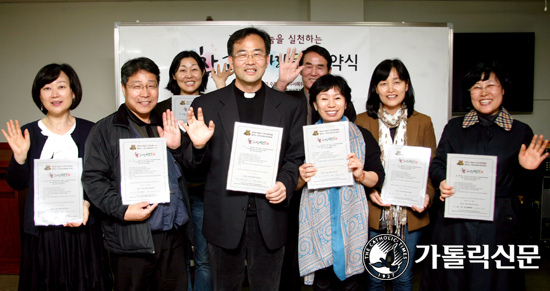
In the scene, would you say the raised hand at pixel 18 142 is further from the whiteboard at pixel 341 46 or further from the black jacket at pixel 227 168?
the whiteboard at pixel 341 46

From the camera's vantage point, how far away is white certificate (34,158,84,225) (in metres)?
1.68

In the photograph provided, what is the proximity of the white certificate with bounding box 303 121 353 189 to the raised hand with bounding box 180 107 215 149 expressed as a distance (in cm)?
50

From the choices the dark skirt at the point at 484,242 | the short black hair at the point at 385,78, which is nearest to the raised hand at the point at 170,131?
the short black hair at the point at 385,78

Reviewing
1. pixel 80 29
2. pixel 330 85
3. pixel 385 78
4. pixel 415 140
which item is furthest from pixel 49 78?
pixel 80 29

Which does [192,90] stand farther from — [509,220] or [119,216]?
[509,220]

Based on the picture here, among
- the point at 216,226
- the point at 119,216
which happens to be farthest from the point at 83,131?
the point at 216,226

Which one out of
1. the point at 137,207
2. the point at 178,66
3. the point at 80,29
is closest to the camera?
the point at 137,207

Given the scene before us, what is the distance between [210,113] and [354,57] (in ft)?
6.72

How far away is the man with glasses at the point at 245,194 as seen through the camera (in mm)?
1634

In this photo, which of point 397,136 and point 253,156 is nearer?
point 253,156

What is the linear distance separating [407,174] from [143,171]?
1.45m

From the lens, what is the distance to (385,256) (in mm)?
1896

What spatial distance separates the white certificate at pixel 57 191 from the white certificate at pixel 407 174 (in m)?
1.72

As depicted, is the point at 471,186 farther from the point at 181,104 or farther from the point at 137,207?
the point at 181,104
